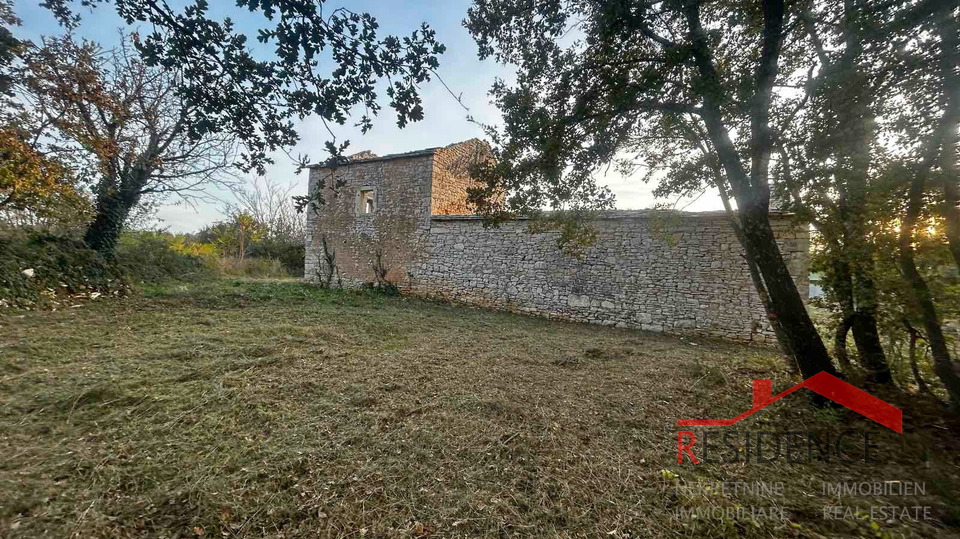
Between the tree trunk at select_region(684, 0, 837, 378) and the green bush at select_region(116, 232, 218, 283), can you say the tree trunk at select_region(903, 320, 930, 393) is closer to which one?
the tree trunk at select_region(684, 0, 837, 378)

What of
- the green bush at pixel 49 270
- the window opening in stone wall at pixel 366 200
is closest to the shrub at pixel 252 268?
the green bush at pixel 49 270

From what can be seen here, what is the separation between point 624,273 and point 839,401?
4734 mm

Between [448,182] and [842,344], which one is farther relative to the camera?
[448,182]

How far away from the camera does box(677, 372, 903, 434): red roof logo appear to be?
2620mm

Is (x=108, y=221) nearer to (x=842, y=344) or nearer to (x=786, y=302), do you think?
(x=786, y=302)

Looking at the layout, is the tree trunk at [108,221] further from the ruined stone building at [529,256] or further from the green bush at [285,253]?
the green bush at [285,253]

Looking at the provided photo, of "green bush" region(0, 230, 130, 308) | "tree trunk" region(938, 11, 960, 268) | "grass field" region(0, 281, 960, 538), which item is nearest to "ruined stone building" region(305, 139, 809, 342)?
"tree trunk" region(938, 11, 960, 268)

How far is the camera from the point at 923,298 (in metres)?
2.30

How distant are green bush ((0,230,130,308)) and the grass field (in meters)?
1.42

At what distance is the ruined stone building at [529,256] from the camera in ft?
21.4

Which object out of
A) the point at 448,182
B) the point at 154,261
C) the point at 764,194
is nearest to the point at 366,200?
the point at 448,182

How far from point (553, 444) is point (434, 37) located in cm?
297

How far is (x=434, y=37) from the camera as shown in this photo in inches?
89.7

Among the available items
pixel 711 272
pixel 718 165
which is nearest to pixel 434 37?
pixel 718 165
